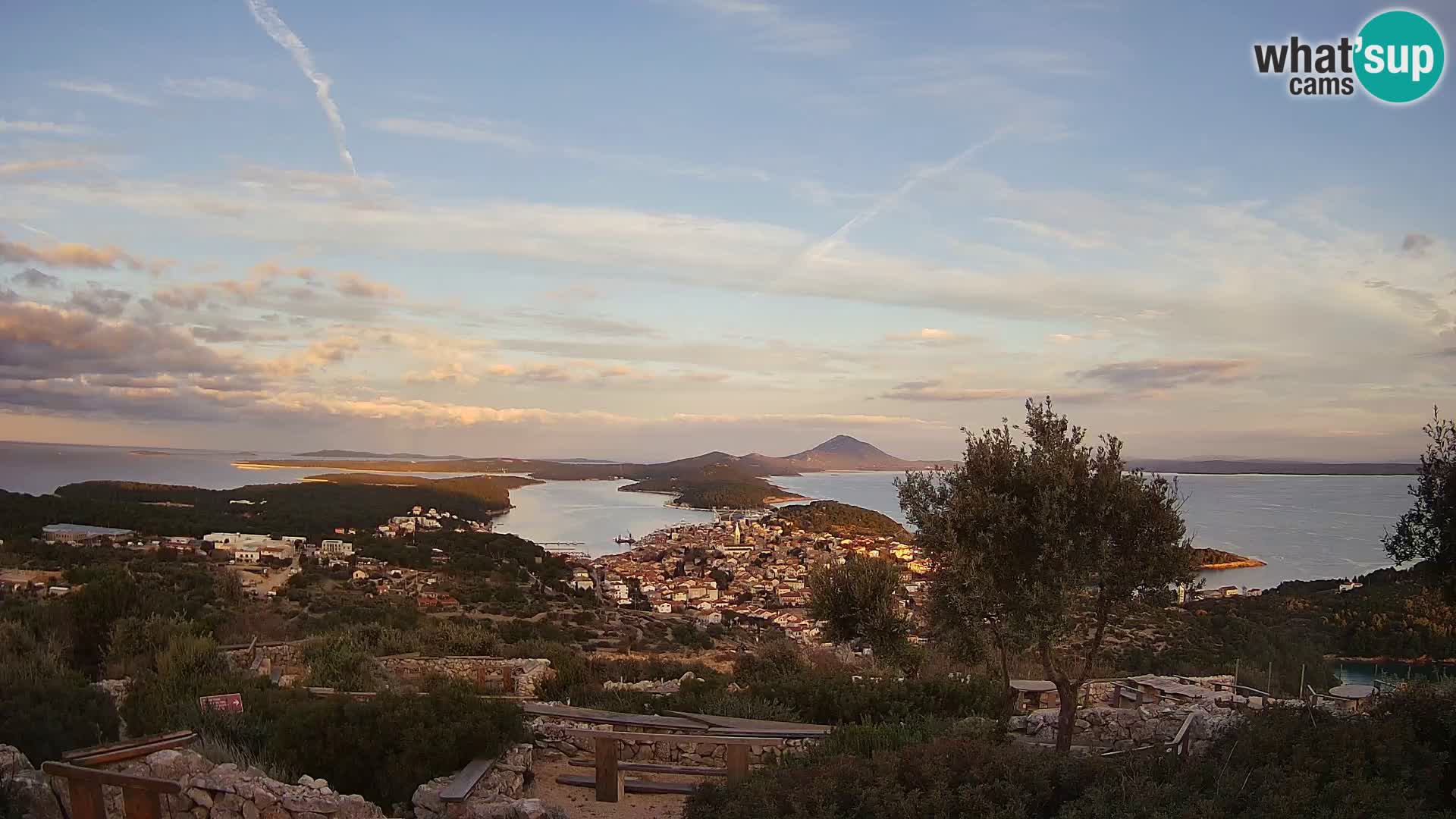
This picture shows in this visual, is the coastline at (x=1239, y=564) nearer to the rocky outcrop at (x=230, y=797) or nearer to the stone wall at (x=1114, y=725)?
Answer: the stone wall at (x=1114, y=725)

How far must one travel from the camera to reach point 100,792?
5652 mm

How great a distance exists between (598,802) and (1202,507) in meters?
44.9

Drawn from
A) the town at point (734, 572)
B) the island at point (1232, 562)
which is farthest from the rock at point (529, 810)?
the island at point (1232, 562)

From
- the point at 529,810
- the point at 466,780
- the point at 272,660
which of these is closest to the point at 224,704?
the point at 466,780

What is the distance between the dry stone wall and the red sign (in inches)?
102

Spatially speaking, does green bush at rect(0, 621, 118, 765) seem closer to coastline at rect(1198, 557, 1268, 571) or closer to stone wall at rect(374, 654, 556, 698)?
stone wall at rect(374, 654, 556, 698)

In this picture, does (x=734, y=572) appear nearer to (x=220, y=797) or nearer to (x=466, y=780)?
(x=466, y=780)

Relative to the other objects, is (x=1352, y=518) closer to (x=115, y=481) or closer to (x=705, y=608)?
(x=705, y=608)

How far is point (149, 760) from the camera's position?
230 inches

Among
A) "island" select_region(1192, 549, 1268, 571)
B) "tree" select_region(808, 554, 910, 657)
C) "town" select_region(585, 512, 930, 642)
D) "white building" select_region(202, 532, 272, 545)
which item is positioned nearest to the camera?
"tree" select_region(808, 554, 910, 657)

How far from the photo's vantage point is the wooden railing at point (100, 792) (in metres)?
5.42

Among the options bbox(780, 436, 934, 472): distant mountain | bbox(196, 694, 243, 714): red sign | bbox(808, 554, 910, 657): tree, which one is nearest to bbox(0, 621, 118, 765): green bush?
bbox(196, 694, 243, 714): red sign

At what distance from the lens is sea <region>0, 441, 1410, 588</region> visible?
30.6 meters

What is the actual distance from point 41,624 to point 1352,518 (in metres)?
49.7
